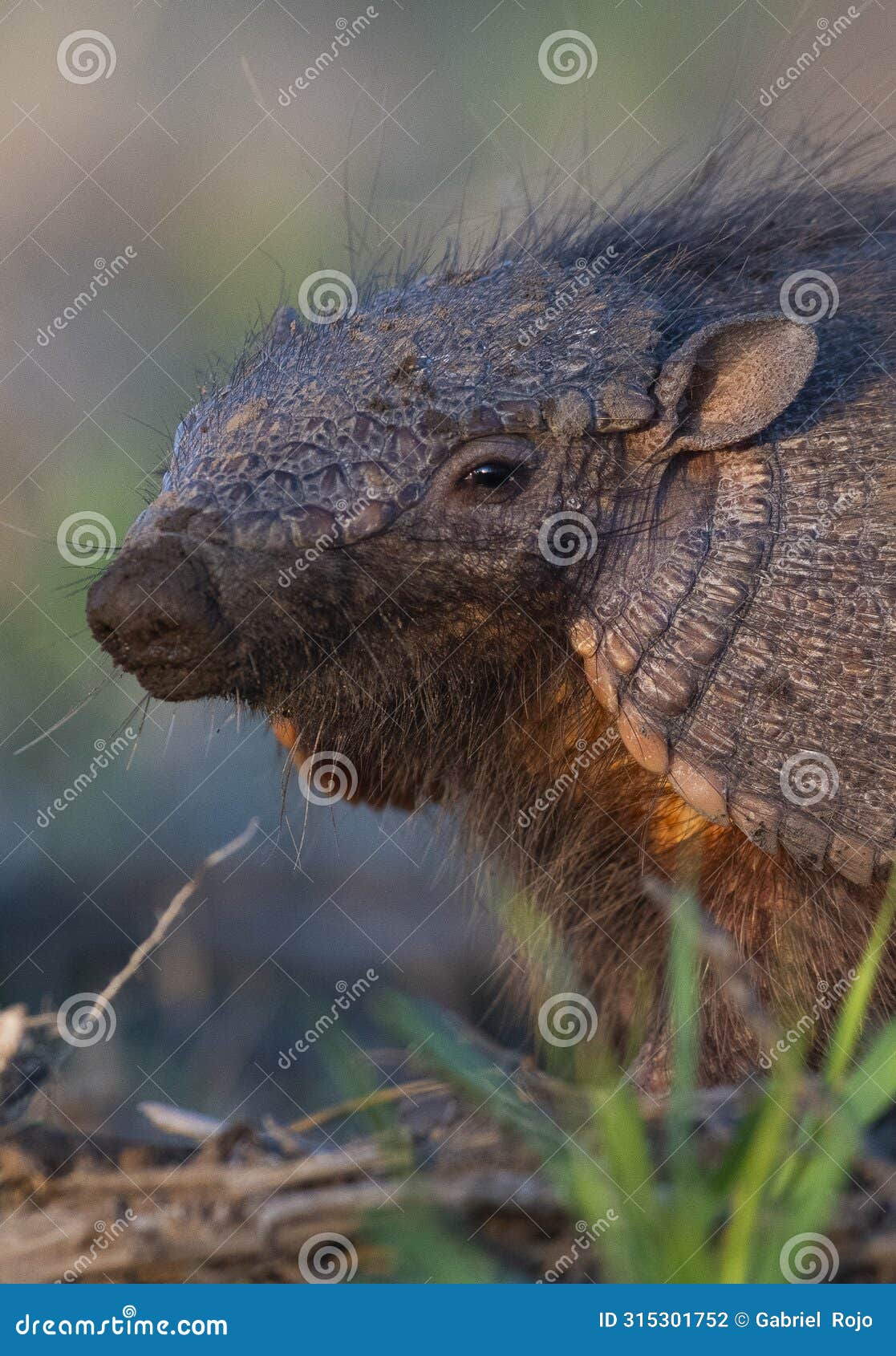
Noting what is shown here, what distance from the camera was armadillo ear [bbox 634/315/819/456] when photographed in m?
3.47

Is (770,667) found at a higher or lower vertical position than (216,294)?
lower

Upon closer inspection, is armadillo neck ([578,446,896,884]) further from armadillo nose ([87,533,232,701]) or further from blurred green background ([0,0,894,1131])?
blurred green background ([0,0,894,1131])

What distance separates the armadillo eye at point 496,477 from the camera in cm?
363

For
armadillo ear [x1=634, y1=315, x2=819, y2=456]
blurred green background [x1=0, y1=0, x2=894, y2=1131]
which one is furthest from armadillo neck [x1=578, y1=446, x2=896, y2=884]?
blurred green background [x1=0, y1=0, x2=894, y2=1131]

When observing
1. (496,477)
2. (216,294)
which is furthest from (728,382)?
(216,294)

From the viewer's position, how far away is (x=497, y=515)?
12.0ft

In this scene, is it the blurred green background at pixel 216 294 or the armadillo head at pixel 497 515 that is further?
the blurred green background at pixel 216 294

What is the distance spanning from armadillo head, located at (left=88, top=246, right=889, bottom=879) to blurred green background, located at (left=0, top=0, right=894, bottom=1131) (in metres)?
2.43

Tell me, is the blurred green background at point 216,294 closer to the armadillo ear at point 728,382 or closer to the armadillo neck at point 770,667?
the armadillo neck at point 770,667

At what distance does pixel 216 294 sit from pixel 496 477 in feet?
15.9

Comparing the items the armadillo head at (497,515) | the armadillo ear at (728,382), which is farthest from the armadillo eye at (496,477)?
the armadillo ear at (728,382)

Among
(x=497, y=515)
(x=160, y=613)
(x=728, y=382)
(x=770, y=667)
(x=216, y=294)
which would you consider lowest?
(x=160, y=613)

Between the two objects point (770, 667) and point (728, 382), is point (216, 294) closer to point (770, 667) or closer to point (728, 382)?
point (728, 382)

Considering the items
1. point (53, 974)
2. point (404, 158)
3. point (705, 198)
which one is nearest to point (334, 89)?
point (404, 158)
